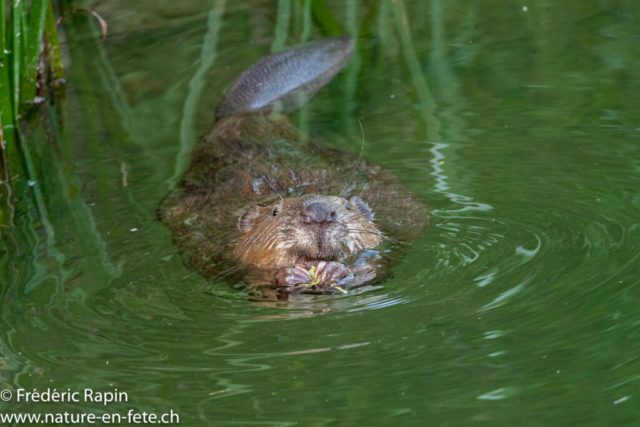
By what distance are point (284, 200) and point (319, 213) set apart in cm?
49

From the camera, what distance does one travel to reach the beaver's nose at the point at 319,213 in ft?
11.4

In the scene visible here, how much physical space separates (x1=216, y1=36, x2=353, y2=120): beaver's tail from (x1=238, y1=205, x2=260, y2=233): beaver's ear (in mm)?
1276

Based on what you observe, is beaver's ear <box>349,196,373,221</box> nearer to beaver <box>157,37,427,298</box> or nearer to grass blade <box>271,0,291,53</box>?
beaver <box>157,37,427,298</box>

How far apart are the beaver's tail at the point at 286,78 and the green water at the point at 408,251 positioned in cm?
18

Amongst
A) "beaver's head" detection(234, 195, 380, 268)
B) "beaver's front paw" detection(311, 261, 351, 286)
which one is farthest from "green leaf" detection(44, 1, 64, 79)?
"beaver's front paw" detection(311, 261, 351, 286)

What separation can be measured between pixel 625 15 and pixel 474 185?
3.00 metres

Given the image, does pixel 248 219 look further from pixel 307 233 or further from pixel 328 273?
pixel 328 273

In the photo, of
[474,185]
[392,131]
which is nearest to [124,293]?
[474,185]

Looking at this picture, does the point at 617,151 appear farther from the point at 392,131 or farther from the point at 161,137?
the point at 161,137

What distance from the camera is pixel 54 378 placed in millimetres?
2854

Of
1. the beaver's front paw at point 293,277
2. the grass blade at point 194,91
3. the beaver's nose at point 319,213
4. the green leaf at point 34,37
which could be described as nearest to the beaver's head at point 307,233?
the beaver's nose at point 319,213

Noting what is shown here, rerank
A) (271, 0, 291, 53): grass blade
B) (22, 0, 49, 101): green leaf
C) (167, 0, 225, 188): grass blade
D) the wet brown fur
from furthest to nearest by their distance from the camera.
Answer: (271, 0, 291, 53): grass blade
(22, 0, 49, 101): green leaf
(167, 0, 225, 188): grass blade
the wet brown fur

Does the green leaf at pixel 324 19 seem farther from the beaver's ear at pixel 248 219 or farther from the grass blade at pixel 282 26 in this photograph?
the beaver's ear at pixel 248 219

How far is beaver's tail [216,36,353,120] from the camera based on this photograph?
5.27 meters
